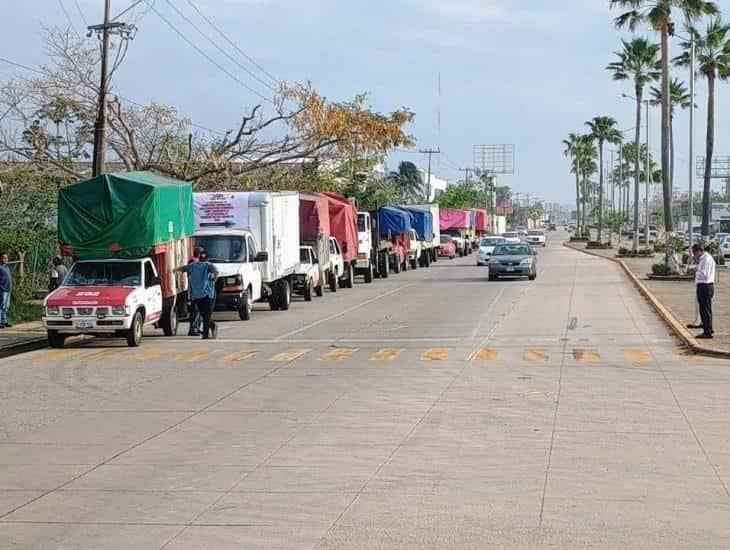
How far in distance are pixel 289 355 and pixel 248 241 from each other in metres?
8.60

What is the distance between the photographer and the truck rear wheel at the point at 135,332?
71.2 ft

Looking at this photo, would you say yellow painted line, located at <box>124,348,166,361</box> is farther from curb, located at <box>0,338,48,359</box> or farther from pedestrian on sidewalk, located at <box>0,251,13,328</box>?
pedestrian on sidewalk, located at <box>0,251,13,328</box>

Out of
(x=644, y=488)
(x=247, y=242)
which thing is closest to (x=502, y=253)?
(x=247, y=242)

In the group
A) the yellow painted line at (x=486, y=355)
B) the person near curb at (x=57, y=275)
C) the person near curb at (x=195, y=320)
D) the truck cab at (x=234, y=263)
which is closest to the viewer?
the yellow painted line at (x=486, y=355)

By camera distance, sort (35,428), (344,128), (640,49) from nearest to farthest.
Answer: (35,428) < (344,128) < (640,49)

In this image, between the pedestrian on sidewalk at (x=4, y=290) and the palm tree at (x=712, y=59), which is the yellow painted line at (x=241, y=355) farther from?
the palm tree at (x=712, y=59)

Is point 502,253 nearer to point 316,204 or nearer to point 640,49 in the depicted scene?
point 316,204

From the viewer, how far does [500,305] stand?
3225 cm

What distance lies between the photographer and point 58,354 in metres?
21.0

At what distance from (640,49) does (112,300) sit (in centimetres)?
5098

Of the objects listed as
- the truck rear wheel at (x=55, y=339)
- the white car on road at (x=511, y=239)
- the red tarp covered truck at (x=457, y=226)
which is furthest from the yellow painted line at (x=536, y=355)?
the red tarp covered truck at (x=457, y=226)

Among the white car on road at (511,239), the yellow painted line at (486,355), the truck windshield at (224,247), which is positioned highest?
the truck windshield at (224,247)

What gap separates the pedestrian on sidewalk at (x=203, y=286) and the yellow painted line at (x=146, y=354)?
6.26ft

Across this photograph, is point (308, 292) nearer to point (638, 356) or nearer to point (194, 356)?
point (194, 356)
